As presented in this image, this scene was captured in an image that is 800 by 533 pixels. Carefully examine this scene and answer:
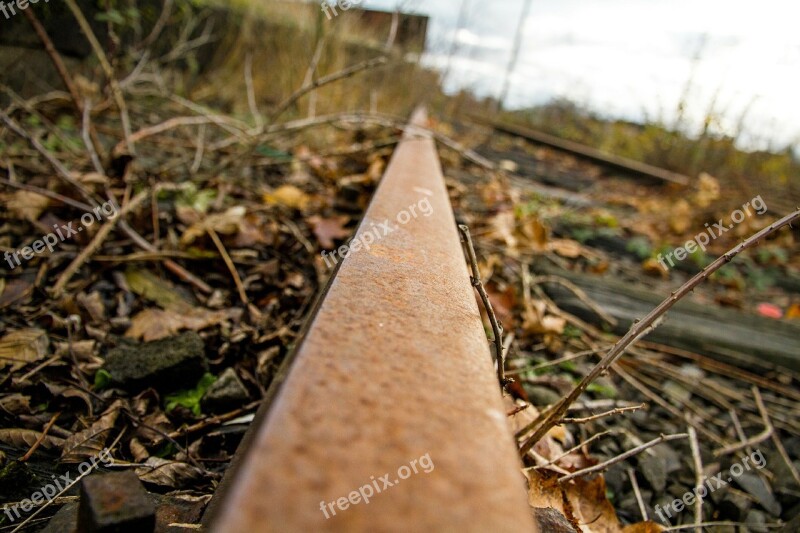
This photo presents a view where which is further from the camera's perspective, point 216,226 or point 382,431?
point 216,226

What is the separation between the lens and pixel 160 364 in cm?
110

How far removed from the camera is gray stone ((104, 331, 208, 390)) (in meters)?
1.09

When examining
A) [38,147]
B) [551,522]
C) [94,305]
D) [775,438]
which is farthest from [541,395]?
[38,147]

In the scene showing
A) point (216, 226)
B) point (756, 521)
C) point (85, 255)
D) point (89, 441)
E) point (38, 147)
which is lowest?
point (756, 521)

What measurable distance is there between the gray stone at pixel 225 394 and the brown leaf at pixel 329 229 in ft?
2.92

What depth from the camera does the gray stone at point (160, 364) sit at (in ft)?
3.59

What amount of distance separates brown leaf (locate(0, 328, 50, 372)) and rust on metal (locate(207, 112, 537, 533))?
97 centimetres

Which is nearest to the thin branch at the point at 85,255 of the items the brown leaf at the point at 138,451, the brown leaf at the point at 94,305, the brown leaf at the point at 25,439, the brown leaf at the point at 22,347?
the brown leaf at the point at 94,305

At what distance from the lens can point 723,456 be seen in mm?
1411

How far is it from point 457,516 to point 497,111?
1663 centimetres

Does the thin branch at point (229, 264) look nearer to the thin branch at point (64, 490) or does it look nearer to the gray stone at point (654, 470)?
the thin branch at point (64, 490)

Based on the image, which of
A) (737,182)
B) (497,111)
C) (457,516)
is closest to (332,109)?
(457,516)

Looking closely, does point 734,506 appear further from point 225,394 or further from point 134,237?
point 134,237

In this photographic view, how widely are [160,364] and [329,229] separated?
1.02 m
